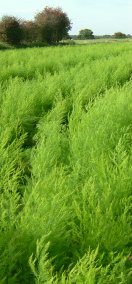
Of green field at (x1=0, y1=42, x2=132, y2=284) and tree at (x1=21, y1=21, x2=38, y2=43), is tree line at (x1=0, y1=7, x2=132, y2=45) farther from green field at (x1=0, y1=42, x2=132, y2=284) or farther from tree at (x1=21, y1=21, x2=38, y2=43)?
green field at (x1=0, y1=42, x2=132, y2=284)

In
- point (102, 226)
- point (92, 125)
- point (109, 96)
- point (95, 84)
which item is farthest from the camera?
point (95, 84)

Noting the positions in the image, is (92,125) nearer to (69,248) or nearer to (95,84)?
(69,248)

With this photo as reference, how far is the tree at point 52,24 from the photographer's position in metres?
23.8

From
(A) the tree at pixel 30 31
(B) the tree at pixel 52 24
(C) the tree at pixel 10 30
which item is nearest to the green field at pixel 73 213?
(C) the tree at pixel 10 30

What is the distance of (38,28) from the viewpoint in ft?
77.6

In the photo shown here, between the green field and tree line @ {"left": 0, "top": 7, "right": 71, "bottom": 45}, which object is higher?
tree line @ {"left": 0, "top": 7, "right": 71, "bottom": 45}

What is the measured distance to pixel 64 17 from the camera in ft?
85.0

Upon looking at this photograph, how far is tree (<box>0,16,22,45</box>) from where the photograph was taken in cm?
2039

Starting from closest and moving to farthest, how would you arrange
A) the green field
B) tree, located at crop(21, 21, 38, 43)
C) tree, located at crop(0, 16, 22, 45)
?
1. the green field
2. tree, located at crop(0, 16, 22, 45)
3. tree, located at crop(21, 21, 38, 43)

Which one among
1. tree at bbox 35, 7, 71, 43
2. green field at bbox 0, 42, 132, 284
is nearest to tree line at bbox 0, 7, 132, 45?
tree at bbox 35, 7, 71, 43

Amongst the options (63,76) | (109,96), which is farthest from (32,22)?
(109,96)

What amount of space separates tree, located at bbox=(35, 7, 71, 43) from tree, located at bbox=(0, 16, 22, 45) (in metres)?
3.22

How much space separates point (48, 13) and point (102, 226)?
27.0 meters

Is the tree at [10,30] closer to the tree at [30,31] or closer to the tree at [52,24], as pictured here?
the tree at [30,31]
